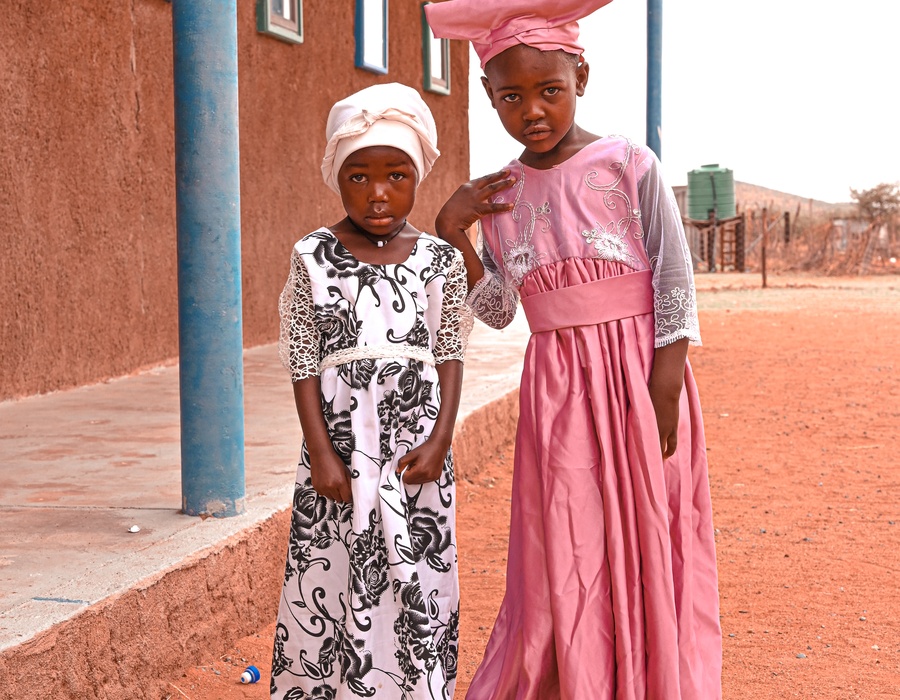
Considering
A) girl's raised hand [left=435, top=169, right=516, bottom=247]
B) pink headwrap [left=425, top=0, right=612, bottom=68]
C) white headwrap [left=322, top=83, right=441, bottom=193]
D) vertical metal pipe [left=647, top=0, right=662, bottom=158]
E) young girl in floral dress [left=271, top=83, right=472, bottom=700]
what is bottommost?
young girl in floral dress [left=271, top=83, right=472, bottom=700]

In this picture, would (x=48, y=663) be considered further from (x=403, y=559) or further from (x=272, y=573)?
(x=272, y=573)

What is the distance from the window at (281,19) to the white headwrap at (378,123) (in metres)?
5.96

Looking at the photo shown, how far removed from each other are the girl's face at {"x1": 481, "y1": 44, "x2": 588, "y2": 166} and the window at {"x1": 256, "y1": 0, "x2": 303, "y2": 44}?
6.03 m

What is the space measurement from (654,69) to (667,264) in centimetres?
654

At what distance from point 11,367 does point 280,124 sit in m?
3.50

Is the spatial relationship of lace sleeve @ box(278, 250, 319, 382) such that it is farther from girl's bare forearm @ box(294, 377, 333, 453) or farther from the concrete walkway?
the concrete walkway

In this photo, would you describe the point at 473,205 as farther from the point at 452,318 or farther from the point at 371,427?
the point at 371,427

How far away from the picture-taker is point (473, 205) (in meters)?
2.40

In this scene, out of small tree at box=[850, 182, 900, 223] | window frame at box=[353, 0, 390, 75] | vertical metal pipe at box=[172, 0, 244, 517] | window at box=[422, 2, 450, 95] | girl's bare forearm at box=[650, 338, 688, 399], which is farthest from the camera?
small tree at box=[850, 182, 900, 223]

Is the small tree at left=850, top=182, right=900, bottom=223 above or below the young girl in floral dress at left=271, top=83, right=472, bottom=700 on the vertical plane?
above

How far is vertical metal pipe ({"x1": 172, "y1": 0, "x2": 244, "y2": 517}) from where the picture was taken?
313 cm

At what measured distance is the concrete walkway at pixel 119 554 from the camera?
2.39 m

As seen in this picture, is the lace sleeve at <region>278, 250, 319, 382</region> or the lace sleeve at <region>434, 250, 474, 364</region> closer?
the lace sleeve at <region>278, 250, 319, 382</region>

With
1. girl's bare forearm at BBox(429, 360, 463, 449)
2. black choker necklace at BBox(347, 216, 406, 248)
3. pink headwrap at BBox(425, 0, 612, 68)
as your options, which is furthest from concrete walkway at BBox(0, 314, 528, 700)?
pink headwrap at BBox(425, 0, 612, 68)
